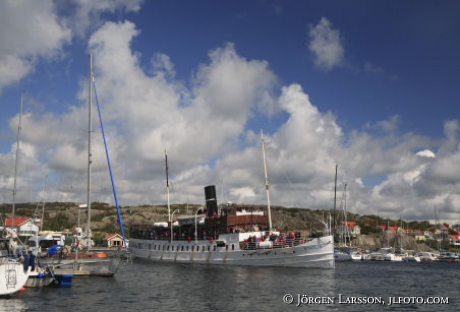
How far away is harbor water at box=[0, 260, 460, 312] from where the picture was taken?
2730cm

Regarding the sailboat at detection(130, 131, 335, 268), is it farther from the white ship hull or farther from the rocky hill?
the rocky hill

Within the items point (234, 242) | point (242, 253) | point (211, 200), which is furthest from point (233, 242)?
point (211, 200)

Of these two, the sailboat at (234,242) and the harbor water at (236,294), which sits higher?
the sailboat at (234,242)

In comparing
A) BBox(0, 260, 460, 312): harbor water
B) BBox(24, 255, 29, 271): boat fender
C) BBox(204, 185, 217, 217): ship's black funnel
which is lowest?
BBox(0, 260, 460, 312): harbor water

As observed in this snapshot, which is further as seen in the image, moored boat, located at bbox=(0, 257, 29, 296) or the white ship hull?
the white ship hull

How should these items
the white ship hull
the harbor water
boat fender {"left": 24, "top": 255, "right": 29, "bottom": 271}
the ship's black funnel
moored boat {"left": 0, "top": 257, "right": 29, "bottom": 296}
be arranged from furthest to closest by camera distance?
the ship's black funnel, the white ship hull, boat fender {"left": 24, "top": 255, "right": 29, "bottom": 271}, moored boat {"left": 0, "top": 257, "right": 29, "bottom": 296}, the harbor water

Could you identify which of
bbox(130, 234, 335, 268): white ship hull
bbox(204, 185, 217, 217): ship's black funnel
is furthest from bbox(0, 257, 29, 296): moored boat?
bbox(204, 185, 217, 217): ship's black funnel

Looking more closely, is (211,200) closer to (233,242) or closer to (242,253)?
(233,242)

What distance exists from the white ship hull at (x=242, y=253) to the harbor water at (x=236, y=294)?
6.77 meters

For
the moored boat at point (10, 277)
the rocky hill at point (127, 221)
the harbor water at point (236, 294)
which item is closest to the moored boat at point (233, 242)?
the harbor water at point (236, 294)

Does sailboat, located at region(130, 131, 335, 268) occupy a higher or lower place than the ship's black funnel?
lower

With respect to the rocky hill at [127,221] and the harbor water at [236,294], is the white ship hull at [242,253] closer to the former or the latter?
the harbor water at [236,294]

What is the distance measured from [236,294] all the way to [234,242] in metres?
26.4

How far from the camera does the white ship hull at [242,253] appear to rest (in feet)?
170
